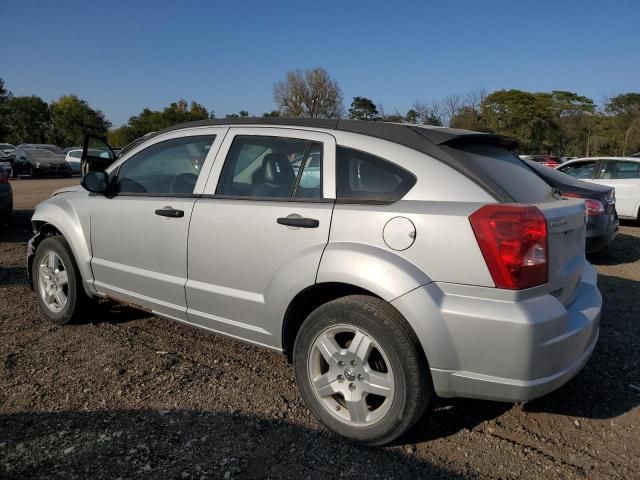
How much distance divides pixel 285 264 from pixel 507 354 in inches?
48.5

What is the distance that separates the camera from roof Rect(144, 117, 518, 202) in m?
2.55

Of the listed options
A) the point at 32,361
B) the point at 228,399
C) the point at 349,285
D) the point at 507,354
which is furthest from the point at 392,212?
the point at 32,361

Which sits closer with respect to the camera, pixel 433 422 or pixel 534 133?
pixel 433 422

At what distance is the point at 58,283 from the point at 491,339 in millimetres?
3692

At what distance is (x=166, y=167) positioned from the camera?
3854mm

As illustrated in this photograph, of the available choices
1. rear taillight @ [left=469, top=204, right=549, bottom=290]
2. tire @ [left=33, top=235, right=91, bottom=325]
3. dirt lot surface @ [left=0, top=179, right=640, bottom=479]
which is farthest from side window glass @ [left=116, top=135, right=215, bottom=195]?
rear taillight @ [left=469, top=204, right=549, bottom=290]

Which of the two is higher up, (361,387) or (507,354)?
(507,354)

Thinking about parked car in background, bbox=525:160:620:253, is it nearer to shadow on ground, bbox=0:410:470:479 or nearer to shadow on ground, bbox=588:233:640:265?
shadow on ground, bbox=588:233:640:265

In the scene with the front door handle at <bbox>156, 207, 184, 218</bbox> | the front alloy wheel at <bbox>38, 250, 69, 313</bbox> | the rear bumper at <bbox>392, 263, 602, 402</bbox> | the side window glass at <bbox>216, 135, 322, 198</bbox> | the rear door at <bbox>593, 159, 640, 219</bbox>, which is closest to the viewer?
the rear bumper at <bbox>392, 263, 602, 402</bbox>

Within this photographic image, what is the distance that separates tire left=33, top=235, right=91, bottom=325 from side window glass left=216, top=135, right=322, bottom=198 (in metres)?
1.81

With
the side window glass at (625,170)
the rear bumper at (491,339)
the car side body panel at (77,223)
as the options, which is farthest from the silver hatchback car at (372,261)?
the side window glass at (625,170)

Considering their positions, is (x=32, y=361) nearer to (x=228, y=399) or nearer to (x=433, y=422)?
(x=228, y=399)

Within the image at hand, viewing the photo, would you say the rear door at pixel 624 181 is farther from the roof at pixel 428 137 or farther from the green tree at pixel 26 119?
the green tree at pixel 26 119

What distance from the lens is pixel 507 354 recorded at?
2.30 m
